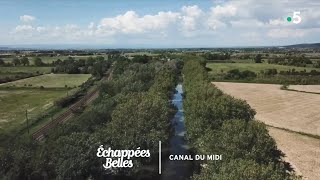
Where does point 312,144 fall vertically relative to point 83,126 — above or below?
below

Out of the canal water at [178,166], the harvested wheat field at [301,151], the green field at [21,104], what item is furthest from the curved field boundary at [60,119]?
the harvested wheat field at [301,151]

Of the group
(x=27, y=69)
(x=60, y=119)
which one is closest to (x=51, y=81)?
(x=27, y=69)

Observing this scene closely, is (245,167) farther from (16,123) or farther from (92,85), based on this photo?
(92,85)

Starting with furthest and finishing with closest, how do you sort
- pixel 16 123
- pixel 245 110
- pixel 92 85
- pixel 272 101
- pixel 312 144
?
pixel 92 85 → pixel 272 101 → pixel 16 123 → pixel 312 144 → pixel 245 110

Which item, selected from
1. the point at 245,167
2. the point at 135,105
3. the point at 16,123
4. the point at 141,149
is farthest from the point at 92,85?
the point at 245,167

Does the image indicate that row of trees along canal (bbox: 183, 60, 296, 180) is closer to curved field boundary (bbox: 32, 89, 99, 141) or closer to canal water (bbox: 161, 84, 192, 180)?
canal water (bbox: 161, 84, 192, 180)

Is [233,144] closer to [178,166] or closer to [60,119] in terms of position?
[178,166]
